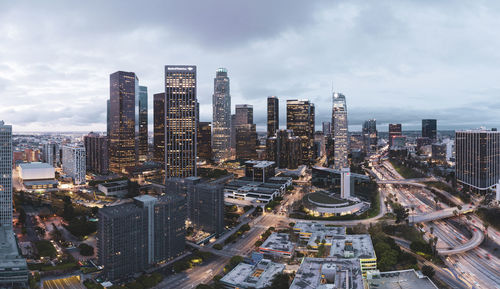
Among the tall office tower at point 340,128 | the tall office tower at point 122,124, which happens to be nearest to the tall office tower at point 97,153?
the tall office tower at point 122,124

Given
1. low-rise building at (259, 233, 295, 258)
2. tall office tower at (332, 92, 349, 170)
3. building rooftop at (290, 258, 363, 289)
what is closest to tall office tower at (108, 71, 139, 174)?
tall office tower at (332, 92, 349, 170)

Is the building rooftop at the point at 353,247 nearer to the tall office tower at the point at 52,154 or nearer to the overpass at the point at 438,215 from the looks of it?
the overpass at the point at 438,215

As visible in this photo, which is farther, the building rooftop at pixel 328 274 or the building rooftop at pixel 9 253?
the building rooftop at pixel 9 253

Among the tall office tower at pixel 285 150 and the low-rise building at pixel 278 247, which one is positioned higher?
the tall office tower at pixel 285 150

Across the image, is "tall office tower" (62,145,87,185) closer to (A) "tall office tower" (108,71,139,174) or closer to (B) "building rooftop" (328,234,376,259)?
(A) "tall office tower" (108,71,139,174)

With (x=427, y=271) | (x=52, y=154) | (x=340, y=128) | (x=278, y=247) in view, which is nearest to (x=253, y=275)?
(x=278, y=247)

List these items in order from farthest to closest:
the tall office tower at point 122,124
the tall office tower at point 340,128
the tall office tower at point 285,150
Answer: the tall office tower at point 340,128 < the tall office tower at point 285,150 < the tall office tower at point 122,124
